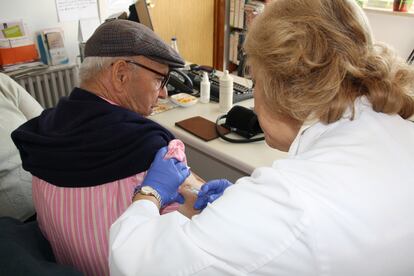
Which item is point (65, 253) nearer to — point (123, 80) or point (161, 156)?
point (161, 156)

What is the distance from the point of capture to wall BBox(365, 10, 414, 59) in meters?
2.58

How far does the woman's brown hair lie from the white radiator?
2203mm

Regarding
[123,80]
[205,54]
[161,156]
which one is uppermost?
[123,80]

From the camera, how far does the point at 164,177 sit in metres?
0.96

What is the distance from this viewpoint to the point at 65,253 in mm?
1074

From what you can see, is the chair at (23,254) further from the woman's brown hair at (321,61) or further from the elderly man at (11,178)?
the woman's brown hair at (321,61)


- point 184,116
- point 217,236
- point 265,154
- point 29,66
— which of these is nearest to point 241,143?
point 265,154

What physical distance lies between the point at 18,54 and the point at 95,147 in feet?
6.49

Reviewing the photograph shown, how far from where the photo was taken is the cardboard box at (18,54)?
8.12ft

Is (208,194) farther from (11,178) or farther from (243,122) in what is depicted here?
(11,178)

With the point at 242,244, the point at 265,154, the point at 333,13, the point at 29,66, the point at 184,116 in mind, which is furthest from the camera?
the point at 29,66

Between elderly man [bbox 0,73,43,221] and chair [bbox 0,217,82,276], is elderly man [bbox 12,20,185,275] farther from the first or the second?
elderly man [bbox 0,73,43,221]

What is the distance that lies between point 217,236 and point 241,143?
2.71 feet

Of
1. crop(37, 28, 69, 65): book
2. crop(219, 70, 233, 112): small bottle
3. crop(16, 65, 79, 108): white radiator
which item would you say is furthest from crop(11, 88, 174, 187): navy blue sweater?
crop(37, 28, 69, 65): book
